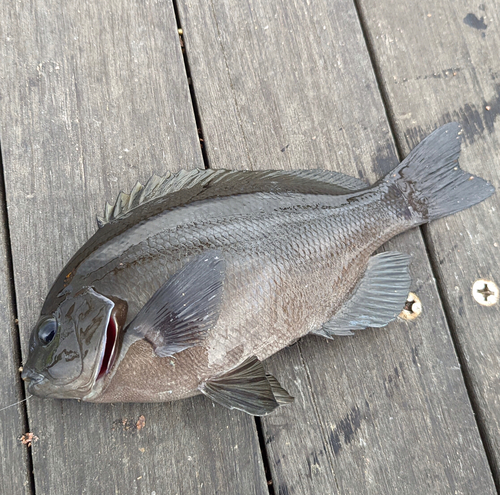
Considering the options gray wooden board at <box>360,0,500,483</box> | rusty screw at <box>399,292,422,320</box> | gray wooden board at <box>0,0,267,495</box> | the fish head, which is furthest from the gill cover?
gray wooden board at <box>360,0,500,483</box>

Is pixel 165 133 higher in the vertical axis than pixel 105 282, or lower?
higher

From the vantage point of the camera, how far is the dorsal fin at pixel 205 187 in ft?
4.74

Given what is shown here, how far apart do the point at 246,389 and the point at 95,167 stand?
3.67ft

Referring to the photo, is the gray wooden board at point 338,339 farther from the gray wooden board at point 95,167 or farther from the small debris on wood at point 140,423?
the small debris on wood at point 140,423

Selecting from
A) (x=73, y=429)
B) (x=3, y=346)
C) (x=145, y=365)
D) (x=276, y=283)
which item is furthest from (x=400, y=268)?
(x=3, y=346)

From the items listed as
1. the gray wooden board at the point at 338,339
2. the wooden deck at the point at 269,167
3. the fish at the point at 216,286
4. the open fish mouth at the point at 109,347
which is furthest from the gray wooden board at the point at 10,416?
the gray wooden board at the point at 338,339

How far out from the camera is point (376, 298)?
1556mm

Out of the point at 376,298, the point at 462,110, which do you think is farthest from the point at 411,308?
the point at 462,110

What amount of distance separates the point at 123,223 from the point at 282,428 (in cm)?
96

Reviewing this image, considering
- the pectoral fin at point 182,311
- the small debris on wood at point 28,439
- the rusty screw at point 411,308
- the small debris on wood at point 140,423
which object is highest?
the pectoral fin at point 182,311

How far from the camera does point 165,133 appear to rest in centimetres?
183

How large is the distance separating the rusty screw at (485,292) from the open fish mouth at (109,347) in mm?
1410

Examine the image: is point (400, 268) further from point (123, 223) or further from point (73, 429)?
point (73, 429)

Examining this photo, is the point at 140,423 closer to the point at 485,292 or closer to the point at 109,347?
the point at 109,347
